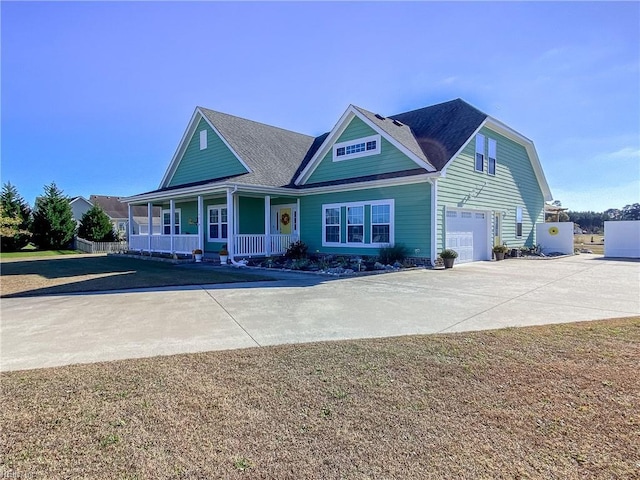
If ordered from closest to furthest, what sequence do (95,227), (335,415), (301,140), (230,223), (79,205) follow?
(335,415), (230,223), (301,140), (95,227), (79,205)

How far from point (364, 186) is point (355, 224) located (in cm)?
170

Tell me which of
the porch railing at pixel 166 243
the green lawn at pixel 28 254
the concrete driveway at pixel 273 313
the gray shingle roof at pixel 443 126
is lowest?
the green lawn at pixel 28 254

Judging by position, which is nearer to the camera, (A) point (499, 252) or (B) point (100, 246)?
(A) point (499, 252)

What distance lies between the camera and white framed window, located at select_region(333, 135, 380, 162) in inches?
607

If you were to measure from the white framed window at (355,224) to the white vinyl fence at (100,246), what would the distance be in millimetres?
18255

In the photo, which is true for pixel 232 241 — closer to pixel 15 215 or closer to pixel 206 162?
pixel 206 162

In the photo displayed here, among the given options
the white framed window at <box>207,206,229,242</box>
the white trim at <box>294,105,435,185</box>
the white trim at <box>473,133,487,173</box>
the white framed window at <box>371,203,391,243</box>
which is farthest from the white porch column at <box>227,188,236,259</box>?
the white trim at <box>473,133,487,173</box>

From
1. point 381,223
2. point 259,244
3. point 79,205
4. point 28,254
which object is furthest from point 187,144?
point 79,205

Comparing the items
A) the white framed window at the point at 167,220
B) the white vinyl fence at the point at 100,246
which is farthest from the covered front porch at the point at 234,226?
the white vinyl fence at the point at 100,246

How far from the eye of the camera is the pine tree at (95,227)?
28516mm

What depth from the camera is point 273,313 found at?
21.2 feet

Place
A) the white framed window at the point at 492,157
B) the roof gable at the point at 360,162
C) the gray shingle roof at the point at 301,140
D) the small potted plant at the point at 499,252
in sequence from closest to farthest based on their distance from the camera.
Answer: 1. the roof gable at the point at 360,162
2. the gray shingle roof at the point at 301,140
3. the white framed window at the point at 492,157
4. the small potted plant at the point at 499,252

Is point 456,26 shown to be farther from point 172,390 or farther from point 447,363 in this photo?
point 172,390

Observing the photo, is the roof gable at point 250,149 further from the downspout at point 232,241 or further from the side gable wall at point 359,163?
the side gable wall at point 359,163
